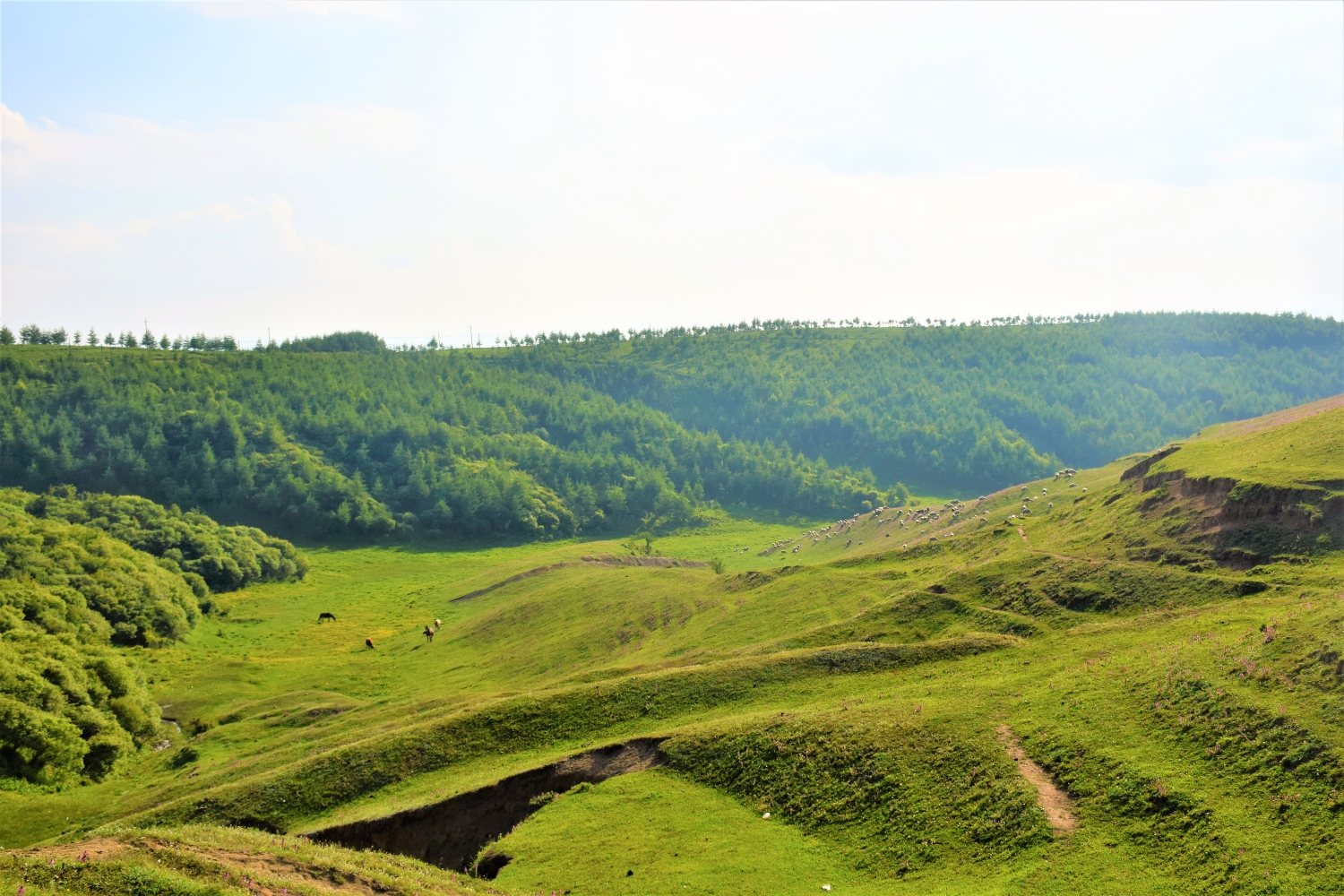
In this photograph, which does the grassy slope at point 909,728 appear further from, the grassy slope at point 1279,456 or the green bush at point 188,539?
the green bush at point 188,539

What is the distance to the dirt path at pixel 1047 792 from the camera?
29.0 metres

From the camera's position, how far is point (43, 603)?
9212 cm

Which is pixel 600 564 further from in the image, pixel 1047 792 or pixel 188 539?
pixel 1047 792

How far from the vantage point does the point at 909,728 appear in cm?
3688

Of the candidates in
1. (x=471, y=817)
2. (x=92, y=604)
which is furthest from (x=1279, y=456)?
(x=92, y=604)

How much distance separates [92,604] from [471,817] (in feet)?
290

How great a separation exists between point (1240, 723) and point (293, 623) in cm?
11906

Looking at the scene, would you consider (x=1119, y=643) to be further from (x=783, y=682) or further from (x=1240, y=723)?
(x=783, y=682)

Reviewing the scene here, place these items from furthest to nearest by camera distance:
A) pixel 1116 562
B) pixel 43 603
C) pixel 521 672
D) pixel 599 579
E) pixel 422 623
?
1. pixel 422 623
2. pixel 599 579
3. pixel 43 603
4. pixel 521 672
5. pixel 1116 562

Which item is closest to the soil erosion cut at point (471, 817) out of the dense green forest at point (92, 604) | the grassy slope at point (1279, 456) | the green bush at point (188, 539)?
the dense green forest at point (92, 604)

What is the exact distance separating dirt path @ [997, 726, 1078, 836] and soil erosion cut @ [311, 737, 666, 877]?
15389 mm

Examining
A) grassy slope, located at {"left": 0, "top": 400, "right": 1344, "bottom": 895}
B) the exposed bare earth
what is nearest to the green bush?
the exposed bare earth

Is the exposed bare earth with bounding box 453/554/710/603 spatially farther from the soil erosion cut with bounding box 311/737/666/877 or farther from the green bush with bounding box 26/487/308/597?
the soil erosion cut with bounding box 311/737/666/877

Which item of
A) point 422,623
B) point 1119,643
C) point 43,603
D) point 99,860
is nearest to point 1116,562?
point 1119,643
